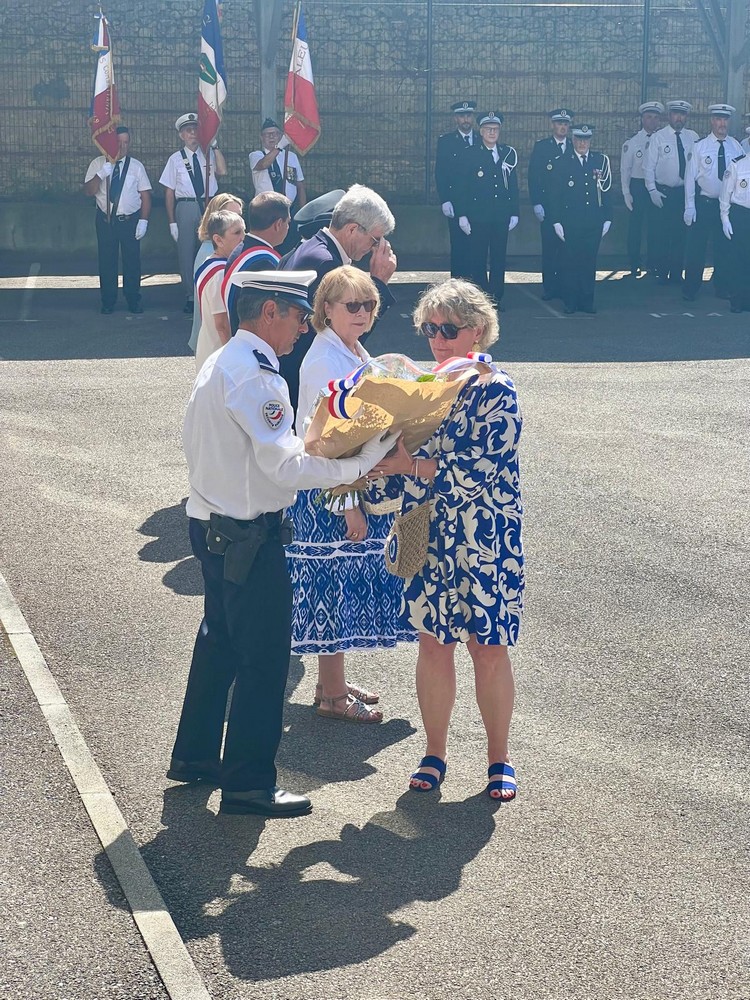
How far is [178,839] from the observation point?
16.5 ft

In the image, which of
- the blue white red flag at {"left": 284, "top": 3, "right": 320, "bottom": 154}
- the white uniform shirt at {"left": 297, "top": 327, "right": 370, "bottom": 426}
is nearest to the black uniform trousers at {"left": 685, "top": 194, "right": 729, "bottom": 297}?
the blue white red flag at {"left": 284, "top": 3, "right": 320, "bottom": 154}

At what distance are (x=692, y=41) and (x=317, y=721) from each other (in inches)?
789

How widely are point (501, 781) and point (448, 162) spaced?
44.9 ft

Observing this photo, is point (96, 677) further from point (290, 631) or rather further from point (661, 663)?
point (661, 663)

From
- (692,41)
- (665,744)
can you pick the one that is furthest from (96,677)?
(692,41)

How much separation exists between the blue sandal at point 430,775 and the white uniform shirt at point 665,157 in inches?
608

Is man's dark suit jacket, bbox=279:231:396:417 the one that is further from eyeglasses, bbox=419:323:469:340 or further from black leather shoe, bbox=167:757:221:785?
black leather shoe, bbox=167:757:221:785

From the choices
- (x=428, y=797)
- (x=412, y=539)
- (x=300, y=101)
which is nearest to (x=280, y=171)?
(x=300, y=101)

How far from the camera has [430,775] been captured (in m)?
5.47

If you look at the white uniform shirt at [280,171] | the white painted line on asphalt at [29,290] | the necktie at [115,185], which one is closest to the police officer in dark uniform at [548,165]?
the white uniform shirt at [280,171]

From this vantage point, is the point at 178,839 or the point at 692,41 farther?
the point at 692,41

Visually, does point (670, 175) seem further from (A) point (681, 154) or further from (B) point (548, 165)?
(B) point (548, 165)

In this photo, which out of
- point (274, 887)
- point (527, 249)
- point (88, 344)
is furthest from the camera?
point (527, 249)

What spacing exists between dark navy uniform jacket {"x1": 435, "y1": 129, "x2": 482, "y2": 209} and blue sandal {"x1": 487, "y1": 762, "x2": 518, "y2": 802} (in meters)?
13.5
